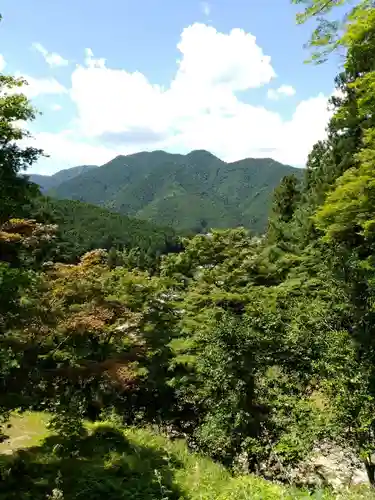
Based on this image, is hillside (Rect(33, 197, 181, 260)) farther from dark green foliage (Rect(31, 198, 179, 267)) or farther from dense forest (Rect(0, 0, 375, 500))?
dense forest (Rect(0, 0, 375, 500))

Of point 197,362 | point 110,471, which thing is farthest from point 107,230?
point 110,471

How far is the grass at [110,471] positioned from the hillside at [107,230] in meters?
128

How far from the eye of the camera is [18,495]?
877 centimetres

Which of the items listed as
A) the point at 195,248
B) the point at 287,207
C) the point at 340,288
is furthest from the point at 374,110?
the point at 287,207

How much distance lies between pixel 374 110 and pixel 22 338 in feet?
36.0

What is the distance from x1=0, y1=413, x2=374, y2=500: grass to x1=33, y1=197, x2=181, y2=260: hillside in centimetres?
12795

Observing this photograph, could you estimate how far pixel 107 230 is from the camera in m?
173

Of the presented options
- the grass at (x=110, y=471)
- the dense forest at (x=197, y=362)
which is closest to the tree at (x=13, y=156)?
the dense forest at (x=197, y=362)

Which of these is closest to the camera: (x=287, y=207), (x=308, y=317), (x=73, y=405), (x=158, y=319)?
(x=73, y=405)

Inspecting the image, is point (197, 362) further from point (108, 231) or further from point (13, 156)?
point (108, 231)

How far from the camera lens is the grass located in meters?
8.95

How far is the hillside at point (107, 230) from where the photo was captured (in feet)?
502

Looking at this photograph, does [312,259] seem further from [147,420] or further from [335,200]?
[147,420]

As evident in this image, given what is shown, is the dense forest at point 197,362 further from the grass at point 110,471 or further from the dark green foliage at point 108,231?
the dark green foliage at point 108,231
